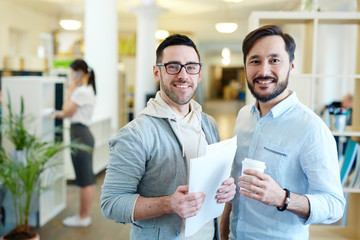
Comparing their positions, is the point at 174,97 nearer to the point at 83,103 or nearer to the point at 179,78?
the point at 179,78

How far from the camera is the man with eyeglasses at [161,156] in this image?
4.62ft

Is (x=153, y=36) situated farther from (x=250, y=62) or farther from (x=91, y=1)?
A: (x=250, y=62)

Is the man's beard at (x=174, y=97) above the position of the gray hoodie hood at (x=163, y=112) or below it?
above

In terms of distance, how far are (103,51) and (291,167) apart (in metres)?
6.00

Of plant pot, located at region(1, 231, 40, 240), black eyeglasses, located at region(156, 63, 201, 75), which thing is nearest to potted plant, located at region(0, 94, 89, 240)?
plant pot, located at region(1, 231, 40, 240)

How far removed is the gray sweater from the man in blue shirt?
32 cm

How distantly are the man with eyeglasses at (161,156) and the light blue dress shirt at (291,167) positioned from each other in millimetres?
201

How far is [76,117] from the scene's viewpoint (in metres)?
4.16

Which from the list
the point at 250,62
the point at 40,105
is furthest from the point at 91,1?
the point at 250,62

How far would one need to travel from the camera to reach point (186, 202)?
1292mm

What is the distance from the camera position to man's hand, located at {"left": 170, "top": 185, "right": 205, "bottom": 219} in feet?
4.24

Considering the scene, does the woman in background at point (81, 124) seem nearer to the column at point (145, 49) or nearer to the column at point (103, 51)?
the column at point (103, 51)

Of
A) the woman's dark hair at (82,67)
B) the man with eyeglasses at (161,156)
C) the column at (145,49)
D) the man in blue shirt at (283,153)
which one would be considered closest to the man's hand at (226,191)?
the man with eyeglasses at (161,156)

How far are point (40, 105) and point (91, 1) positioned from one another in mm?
3790
